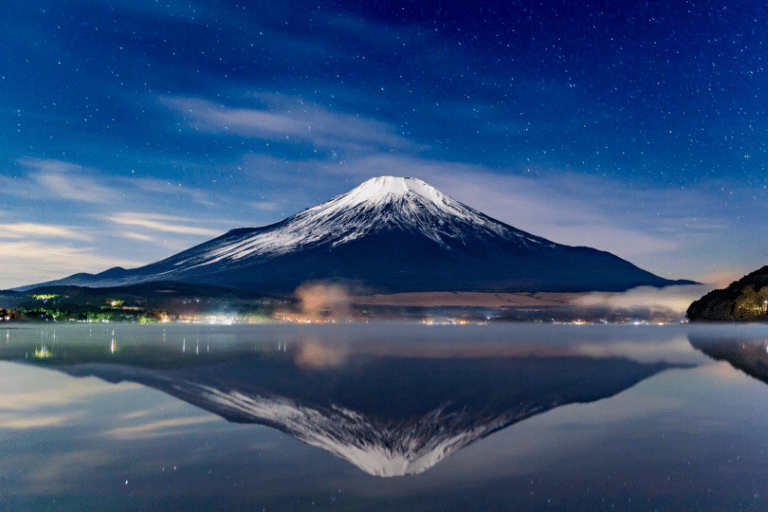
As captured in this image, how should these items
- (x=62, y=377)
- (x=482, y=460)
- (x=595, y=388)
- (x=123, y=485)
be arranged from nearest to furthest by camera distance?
(x=123, y=485)
(x=482, y=460)
(x=595, y=388)
(x=62, y=377)

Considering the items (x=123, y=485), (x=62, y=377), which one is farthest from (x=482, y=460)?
(x=62, y=377)

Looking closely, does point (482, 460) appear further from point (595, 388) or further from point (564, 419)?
point (595, 388)

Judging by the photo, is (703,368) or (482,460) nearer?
(482,460)

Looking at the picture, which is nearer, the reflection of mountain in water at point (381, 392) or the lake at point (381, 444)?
the lake at point (381, 444)

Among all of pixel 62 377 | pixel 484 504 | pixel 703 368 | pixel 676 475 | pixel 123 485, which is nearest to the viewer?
pixel 484 504

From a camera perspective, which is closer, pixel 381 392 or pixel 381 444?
pixel 381 444

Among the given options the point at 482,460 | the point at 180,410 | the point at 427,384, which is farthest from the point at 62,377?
the point at 482,460

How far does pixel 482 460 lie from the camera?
37.5 ft

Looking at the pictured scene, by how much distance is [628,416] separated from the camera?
16.6m

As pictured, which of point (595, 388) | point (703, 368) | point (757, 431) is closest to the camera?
point (757, 431)

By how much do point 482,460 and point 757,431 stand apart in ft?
22.0

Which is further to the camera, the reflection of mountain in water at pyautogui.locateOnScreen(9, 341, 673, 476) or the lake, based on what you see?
the reflection of mountain in water at pyautogui.locateOnScreen(9, 341, 673, 476)

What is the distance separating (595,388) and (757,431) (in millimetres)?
8357

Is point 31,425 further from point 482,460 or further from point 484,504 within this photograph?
point 484,504
